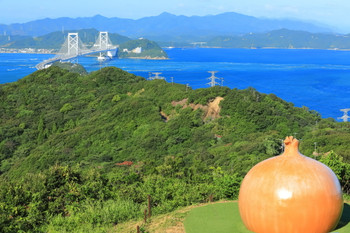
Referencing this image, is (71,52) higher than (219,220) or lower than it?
lower

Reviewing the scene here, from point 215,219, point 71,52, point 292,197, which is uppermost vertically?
point 292,197

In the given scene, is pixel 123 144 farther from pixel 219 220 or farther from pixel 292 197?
pixel 292 197

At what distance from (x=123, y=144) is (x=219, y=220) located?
31.3 metres

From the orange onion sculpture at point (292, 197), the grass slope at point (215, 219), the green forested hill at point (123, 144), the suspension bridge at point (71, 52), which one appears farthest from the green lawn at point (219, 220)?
the suspension bridge at point (71, 52)

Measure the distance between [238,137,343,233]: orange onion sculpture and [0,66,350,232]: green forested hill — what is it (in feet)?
20.4

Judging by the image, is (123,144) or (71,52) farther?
(71,52)

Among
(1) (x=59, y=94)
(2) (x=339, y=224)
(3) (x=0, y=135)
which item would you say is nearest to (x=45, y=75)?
(1) (x=59, y=94)

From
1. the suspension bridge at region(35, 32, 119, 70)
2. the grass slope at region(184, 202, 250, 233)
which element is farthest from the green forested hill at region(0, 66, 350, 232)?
the suspension bridge at region(35, 32, 119, 70)

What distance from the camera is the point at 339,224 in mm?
14531

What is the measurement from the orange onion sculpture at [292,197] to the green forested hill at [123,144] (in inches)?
245

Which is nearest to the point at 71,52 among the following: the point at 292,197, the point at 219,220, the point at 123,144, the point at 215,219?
the point at 123,144

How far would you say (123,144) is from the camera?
46.4 m

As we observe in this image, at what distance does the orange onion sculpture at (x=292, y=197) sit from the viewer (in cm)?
1274

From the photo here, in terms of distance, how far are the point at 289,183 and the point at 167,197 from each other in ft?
29.7
